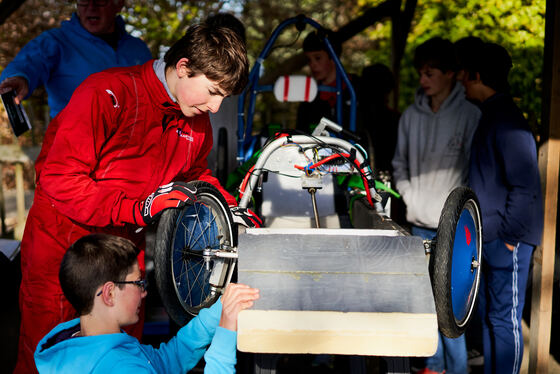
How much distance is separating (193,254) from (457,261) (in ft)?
3.27

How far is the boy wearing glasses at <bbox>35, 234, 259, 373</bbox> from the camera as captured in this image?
5.50 feet

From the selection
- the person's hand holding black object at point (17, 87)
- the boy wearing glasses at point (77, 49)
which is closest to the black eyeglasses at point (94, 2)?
the boy wearing glasses at point (77, 49)

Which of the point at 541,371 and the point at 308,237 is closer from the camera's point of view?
the point at 308,237

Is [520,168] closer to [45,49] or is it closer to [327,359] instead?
[327,359]

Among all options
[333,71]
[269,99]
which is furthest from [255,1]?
[333,71]

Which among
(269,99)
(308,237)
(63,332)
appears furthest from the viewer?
(269,99)

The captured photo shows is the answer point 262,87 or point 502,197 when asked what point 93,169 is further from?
point 262,87

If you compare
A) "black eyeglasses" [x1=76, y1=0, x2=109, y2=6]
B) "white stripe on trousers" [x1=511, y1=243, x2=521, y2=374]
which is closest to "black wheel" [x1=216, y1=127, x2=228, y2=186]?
"black eyeglasses" [x1=76, y1=0, x2=109, y2=6]

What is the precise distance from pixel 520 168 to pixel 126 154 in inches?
76.0

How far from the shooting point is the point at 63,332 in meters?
1.82

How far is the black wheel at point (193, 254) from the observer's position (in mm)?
1917

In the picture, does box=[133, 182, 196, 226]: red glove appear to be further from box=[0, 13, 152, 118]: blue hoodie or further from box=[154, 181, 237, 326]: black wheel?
box=[0, 13, 152, 118]: blue hoodie

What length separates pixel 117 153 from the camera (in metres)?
2.12

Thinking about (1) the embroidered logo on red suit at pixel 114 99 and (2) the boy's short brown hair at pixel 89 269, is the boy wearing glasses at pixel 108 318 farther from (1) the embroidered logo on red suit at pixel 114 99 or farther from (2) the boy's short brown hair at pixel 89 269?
(1) the embroidered logo on red suit at pixel 114 99
